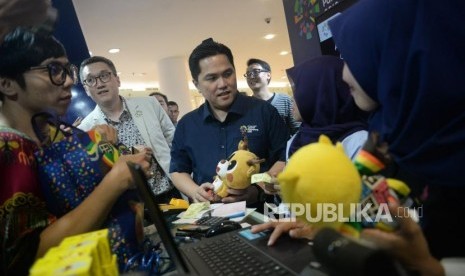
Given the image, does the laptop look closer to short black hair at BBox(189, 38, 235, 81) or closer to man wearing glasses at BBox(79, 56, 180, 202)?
short black hair at BBox(189, 38, 235, 81)

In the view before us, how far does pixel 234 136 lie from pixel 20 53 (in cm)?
111

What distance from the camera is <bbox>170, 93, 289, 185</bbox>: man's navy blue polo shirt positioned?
72.4 inches

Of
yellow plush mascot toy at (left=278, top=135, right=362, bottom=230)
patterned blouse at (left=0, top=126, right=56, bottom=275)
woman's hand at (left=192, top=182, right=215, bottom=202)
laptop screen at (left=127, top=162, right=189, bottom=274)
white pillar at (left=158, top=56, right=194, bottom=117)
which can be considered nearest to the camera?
yellow plush mascot toy at (left=278, top=135, right=362, bottom=230)

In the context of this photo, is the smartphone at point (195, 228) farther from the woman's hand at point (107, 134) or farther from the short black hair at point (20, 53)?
the short black hair at point (20, 53)

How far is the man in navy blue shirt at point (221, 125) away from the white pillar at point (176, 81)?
5007 millimetres

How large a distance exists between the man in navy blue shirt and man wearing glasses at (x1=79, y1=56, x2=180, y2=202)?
45cm

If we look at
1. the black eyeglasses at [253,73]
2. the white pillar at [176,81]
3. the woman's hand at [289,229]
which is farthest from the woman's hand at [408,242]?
the white pillar at [176,81]

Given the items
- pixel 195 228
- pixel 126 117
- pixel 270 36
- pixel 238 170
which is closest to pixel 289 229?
pixel 195 228

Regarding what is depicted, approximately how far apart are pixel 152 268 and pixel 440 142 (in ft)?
2.62

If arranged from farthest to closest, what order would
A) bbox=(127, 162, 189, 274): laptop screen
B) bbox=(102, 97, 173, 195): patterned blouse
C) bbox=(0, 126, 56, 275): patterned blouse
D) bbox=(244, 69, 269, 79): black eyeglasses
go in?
1. bbox=(244, 69, 269, 79): black eyeglasses
2. bbox=(102, 97, 173, 195): patterned blouse
3. bbox=(0, 126, 56, 275): patterned blouse
4. bbox=(127, 162, 189, 274): laptop screen

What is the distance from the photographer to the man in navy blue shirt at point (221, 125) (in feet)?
6.04

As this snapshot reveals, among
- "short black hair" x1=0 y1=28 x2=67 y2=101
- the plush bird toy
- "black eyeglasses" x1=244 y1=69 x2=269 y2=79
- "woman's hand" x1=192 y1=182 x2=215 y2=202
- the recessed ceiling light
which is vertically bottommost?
"woman's hand" x1=192 y1=182 x2=215 y2=202

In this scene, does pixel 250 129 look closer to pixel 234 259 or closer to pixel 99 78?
pixel 234 259

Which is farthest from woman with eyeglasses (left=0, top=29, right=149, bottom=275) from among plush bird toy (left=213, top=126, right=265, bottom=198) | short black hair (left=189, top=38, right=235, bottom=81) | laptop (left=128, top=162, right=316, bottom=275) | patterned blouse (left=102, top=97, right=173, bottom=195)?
patterned blouse (left=102, top=97, right=173, bottom=195)
